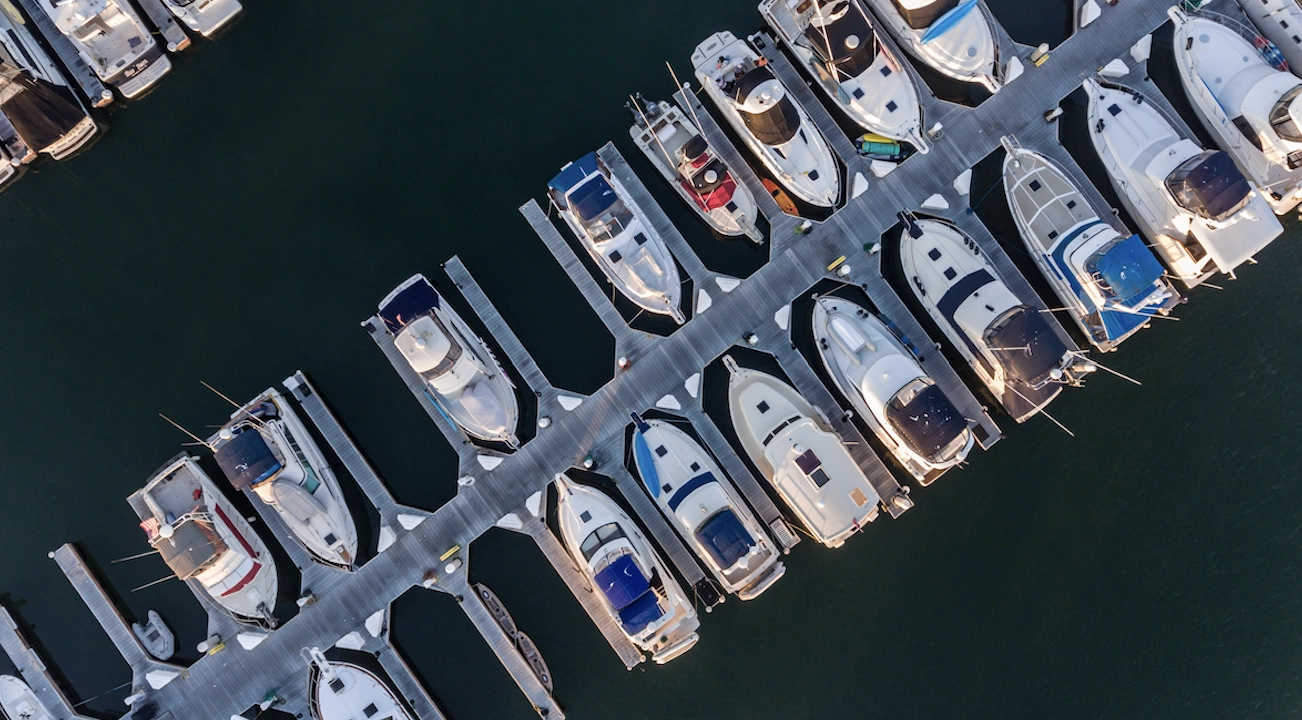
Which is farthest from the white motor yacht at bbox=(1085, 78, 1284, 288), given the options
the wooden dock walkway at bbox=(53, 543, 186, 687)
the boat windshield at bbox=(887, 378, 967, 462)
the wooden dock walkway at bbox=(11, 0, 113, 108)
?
the wooden dock walkway at bbox=(53, 543, 186, 687)

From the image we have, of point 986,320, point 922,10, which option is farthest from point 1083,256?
point 922,10

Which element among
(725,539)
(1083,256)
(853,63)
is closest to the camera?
(725,539)

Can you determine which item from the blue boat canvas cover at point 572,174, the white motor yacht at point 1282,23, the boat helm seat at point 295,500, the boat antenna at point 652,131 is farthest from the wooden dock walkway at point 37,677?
the white motor yacht at point 1282,23

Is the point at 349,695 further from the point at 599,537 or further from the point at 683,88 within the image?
the point at 683,88

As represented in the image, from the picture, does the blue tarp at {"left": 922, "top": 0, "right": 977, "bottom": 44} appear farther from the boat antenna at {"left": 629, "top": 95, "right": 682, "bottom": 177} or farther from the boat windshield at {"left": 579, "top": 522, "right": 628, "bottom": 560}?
the boat windshield at {"left": 579, "top": 522, "right": 628, "bottom": 560}

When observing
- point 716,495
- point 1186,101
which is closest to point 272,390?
point 716,495

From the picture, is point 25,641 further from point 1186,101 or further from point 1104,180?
point 1186,101

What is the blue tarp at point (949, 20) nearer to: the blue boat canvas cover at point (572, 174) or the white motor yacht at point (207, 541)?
the blue boat canvas cover at point (572, 174)
